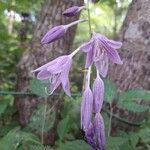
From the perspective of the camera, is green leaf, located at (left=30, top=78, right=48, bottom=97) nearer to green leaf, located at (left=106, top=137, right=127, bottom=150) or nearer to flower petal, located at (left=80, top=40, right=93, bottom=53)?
green leaf, located at (left=106, top=137, right=127, bottom=150)

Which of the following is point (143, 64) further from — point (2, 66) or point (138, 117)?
point (2, 66)

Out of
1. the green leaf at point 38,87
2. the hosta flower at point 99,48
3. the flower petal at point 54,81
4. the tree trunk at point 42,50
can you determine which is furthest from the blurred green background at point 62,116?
the hosta flower at point 99,48

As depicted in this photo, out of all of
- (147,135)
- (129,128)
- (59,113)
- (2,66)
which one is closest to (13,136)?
(147,135)

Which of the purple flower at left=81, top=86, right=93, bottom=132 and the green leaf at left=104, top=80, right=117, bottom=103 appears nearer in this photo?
the purple flower at left=81, top=86, right=93, bottom=132

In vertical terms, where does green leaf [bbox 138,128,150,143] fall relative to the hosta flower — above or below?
below

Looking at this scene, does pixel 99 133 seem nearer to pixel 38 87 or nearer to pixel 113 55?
pixel 113 55

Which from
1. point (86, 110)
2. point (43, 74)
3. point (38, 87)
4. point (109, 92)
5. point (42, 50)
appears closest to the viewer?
point (86, 110)

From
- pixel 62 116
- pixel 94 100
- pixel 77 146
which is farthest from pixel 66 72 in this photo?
pixel 62 116

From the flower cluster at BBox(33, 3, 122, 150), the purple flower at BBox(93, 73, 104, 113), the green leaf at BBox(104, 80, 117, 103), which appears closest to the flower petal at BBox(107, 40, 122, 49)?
the flower cluster at BBox(33, 3, 122, 150)
